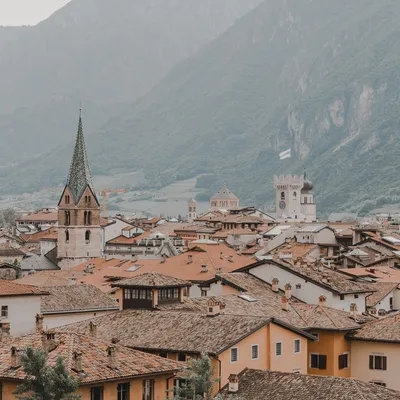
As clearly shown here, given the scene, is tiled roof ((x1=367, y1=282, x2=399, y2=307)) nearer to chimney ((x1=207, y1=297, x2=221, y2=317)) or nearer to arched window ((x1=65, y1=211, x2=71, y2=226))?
chimney ((x1=207, y1=297, x2=221, y2=317))

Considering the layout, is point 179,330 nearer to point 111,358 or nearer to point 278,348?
point 278,348

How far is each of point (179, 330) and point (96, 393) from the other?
1208 cm

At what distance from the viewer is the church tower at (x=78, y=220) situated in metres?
170

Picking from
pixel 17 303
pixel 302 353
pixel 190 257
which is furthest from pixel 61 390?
pixel 190 257

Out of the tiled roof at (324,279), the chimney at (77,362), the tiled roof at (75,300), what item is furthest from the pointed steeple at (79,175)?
the chimney at (77,362)

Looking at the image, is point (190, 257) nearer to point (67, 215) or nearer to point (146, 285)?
point (146, 285)

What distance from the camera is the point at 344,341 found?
163 feet

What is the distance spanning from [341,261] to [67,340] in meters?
Answer: 64.0

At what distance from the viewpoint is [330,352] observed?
160 ft

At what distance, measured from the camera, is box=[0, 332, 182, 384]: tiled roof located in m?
34.0

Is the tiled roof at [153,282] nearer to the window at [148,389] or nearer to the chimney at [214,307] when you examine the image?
the chimney at [214,307]

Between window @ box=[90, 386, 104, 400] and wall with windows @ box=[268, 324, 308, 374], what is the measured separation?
1200cm

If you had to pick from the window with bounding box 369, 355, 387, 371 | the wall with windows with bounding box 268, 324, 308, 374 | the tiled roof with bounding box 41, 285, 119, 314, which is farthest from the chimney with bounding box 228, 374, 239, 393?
the tiled roof with bounding box 41, 285, 119, 314

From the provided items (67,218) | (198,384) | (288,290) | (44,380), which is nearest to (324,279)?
(288,290)
